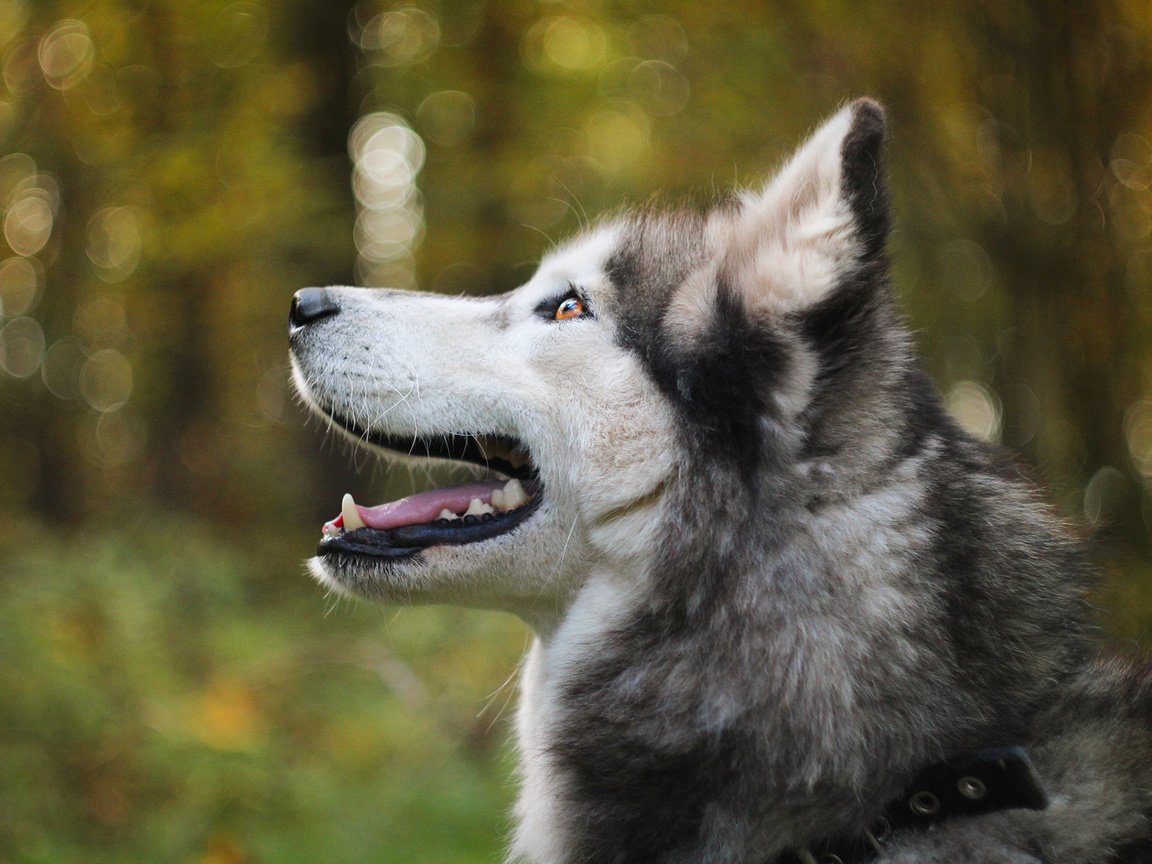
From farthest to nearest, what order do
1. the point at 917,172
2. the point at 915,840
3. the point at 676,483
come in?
the point at 917,172 < the point at 676,483 < the point at 915,840

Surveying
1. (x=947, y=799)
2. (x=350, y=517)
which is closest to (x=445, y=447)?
(x=350, y=517)

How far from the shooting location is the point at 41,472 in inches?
348

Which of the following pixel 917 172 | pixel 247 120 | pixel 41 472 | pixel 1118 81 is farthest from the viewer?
pixel 41 472

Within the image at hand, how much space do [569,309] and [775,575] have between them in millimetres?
957

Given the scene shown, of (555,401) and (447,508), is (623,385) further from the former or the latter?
(447,508)

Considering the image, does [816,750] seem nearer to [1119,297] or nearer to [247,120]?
[247,120]

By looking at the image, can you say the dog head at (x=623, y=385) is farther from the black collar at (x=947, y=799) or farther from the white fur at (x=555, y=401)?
the black collar at (x=947, y=799)

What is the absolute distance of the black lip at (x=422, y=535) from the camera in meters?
2.68

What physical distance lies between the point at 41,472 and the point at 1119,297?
8.48 m

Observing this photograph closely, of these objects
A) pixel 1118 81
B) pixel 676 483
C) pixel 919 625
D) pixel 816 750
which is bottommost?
pixel 816 750

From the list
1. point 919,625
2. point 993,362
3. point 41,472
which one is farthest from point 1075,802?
point 41,472

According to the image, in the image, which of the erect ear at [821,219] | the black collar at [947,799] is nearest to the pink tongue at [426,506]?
the erect ear at [821,219]

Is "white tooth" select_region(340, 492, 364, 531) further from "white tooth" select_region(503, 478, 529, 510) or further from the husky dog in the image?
"white tooth" select_region(503, 478, 529, 510)

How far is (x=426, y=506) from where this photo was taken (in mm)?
2809
